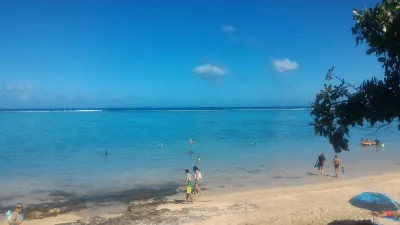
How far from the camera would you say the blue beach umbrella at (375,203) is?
1058 centimetres

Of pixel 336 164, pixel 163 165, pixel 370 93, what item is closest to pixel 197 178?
pixel 336 164

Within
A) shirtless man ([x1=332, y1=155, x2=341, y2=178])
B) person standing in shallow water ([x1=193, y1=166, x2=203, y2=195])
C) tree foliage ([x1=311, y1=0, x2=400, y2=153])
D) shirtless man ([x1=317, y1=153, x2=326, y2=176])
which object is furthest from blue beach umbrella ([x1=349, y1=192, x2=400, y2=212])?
shirtless man ([x1=317, y1=153, x2=326, y2=176])

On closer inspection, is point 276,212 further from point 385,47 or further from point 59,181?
point 59,181

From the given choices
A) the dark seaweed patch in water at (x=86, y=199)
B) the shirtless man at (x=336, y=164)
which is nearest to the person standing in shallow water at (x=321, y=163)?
the shirtless man at (x=336, y=164)

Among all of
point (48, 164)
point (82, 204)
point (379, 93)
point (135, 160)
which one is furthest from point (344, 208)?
point (48, 164)

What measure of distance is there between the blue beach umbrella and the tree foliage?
18.9ft

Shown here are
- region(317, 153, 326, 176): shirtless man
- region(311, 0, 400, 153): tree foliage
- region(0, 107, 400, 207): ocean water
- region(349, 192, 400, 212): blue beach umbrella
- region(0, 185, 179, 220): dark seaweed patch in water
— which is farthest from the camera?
region(317, 153, 326, 176): shirtless man

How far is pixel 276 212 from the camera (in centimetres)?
1424

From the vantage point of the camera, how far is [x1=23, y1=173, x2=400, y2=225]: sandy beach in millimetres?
13250

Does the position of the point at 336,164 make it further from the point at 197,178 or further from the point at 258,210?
the point at 258,210

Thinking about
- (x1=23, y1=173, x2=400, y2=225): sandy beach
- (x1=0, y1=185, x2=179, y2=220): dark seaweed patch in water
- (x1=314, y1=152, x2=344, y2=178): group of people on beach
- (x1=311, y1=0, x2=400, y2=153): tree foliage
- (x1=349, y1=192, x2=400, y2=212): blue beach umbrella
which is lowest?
(x1=0, y1=185, x2=179, y2=220): dark seaweed patch in water

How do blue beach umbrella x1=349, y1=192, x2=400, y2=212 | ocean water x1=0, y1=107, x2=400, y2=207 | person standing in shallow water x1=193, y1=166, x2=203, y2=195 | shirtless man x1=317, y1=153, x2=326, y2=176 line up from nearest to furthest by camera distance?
blue beach umbrella x1=349, y1=192, x2=400, y2=212 → person standing in shallow water x1=193, y1=166, x2=203, y2=195 → ocean water x1=0, y1=107, x2=400, y2=207 → shirtless man x1=317, y1=153, x2=326, y2=176

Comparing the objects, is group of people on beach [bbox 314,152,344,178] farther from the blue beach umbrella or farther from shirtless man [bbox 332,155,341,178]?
the blue beach umbrella

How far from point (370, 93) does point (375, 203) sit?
21.5 feet
